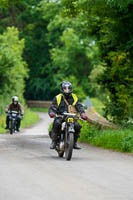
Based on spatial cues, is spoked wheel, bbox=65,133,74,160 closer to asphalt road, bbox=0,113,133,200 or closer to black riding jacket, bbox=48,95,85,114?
asphalt road, bbox=0,113,133,200

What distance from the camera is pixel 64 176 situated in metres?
9.58

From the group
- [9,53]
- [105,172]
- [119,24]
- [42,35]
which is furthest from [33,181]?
[42,35]

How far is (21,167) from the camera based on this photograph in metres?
10.7

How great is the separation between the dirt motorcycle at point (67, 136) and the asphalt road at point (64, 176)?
0.75ft

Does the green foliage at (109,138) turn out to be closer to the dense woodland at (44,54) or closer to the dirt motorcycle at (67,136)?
the dirt motorcycle at (67,136)

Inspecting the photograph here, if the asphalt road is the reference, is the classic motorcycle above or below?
above

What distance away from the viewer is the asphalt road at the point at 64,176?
7871 mm

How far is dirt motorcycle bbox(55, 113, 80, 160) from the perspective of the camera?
12.3 metres

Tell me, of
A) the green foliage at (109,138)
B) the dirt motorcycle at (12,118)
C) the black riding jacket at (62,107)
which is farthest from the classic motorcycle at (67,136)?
the dirt motorcycle at (12,118)

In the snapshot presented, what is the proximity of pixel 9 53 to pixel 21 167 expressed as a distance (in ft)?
104

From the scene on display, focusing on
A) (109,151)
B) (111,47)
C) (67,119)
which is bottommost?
(109,151)

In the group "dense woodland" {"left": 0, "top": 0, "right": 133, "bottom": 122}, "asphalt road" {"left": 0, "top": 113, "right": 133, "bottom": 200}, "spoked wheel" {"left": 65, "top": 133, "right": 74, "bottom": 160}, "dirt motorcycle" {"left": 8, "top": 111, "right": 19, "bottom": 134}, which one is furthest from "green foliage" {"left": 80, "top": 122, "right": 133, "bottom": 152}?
"dense woodland" {"left": 0, "top": 0, "right": 133, "bottom": 122}

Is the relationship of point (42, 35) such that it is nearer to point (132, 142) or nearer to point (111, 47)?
point (111, 47)

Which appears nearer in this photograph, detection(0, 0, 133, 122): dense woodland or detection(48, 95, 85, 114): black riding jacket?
detection(48, 95, 85, 114): black riding jacket
